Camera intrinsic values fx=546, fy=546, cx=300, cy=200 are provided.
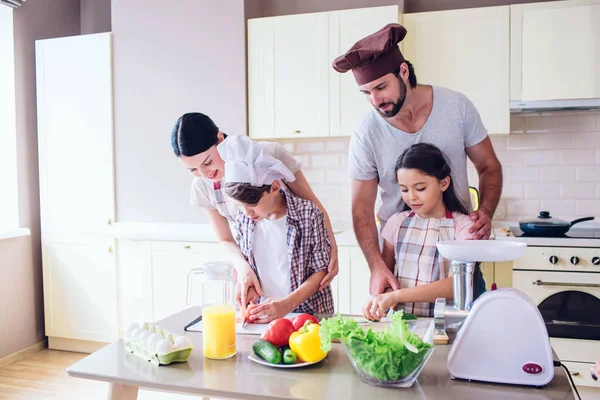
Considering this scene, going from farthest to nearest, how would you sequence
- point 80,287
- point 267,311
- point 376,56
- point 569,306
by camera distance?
point 80,287 < point 569,306 < point 376,56 < point 267,311

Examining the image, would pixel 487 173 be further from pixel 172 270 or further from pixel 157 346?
pixel 172 270

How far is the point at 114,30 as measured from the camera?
3.71m

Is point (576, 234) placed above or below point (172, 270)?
above

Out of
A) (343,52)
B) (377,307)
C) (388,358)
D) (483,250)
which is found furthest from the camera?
(343,52)

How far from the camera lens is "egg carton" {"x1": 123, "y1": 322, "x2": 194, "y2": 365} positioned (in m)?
1.29

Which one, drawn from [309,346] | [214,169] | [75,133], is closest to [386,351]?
[309,346]

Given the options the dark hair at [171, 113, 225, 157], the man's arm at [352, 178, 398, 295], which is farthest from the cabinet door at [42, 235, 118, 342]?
the man's arm at [352, 178, 398, 295]

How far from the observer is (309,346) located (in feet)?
4.12

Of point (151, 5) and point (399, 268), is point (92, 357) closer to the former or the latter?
point (399, 268)

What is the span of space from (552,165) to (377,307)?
2.45 m

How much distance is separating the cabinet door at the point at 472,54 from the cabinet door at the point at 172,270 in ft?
5.84

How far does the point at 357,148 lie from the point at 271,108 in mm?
1579

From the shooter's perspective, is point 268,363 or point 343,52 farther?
point 343,52

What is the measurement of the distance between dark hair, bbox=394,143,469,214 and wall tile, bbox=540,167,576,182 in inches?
74.5
